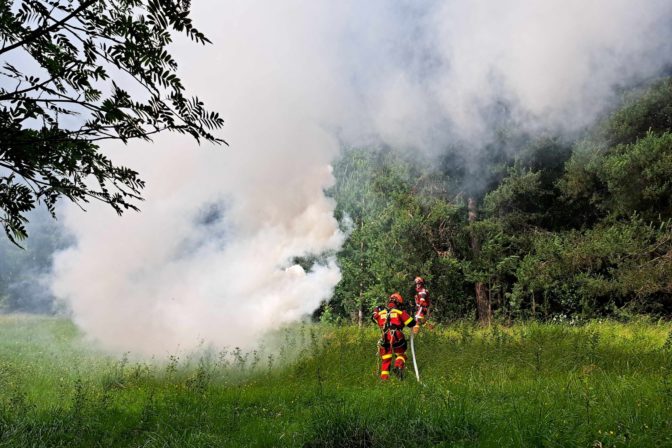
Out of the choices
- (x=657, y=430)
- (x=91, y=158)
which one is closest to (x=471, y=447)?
(x=657, y=430)

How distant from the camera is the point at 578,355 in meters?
8.43

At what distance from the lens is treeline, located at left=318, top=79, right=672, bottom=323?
14.8 meters

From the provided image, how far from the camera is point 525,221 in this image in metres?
19.8

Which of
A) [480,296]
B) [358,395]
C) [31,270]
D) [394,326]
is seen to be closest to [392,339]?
[394,326]

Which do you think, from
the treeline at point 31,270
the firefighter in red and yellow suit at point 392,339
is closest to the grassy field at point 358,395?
the firefighter in red and yellow suit at point 392,339

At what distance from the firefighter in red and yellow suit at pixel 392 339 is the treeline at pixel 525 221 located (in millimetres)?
7274

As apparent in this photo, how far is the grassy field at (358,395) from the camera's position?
4.10 m

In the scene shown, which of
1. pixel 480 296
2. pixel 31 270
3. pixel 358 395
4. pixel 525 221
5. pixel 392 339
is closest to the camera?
pixel 358 395

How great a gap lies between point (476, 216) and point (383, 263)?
16.0 ft

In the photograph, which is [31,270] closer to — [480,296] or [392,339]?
[480,296]

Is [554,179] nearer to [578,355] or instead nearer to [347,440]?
[578,355]

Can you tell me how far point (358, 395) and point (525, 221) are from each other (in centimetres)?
1563

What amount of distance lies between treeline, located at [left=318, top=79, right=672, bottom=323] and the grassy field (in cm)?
361

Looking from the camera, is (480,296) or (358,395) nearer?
(358,395)
